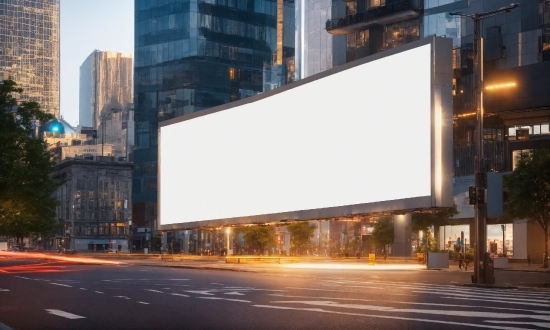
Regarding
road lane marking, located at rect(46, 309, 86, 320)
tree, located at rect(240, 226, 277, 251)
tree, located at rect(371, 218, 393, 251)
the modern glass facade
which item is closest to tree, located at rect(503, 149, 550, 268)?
tree, located at rect(371, 218, 393, 251)

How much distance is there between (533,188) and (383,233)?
1651 inches

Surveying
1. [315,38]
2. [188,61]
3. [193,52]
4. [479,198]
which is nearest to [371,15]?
[315,38]

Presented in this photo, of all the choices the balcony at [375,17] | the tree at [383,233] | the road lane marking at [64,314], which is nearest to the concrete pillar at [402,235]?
the tree at [383,233]

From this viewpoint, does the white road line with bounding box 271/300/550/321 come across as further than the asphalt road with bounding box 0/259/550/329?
Yes

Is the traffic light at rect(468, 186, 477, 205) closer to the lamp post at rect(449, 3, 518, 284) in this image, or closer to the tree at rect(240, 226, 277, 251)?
the lamp post at rect(449, 3, 518, 284)

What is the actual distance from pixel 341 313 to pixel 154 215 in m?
154

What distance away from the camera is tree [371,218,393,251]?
113000 millimetres

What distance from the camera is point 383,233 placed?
4461 inches

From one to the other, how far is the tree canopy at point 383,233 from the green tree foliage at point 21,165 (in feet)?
146

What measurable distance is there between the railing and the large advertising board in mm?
59509

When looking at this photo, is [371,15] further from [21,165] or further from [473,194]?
[473,194]

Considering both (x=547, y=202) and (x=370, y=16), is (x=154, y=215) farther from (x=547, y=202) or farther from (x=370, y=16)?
(x=547, y=202)

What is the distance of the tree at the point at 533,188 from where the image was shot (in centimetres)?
7231

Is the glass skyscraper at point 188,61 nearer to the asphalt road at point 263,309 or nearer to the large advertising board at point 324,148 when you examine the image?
the large advertising board at point 324,148
